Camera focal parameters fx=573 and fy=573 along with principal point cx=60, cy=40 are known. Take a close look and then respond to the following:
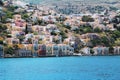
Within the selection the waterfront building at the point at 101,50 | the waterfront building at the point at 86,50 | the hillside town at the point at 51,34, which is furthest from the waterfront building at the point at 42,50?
the waterfront building at the point at 101,50

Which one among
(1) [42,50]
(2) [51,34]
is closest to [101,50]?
(2) [51,34]

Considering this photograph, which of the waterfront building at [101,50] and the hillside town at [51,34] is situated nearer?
the hillside town at [51,34]

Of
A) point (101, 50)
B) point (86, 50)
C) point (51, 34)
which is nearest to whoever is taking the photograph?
point (86, 50)

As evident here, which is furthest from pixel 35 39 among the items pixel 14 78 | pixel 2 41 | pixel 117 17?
pixel 14 78

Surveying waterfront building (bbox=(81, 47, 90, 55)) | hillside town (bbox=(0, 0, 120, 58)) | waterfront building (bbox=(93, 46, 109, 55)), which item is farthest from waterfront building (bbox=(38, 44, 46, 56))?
waterfront building (bbox=(93, 46, 109, 55))

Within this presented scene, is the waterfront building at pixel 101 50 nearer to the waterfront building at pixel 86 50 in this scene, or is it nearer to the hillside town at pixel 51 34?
the hillside town at pixel 51 34

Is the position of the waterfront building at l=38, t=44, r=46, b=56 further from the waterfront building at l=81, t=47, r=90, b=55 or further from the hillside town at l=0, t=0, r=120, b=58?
the waterfront building at l=81, t=47, r=90, b=55

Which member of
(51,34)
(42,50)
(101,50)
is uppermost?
(51,34)

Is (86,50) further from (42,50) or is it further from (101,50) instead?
(42,50)
